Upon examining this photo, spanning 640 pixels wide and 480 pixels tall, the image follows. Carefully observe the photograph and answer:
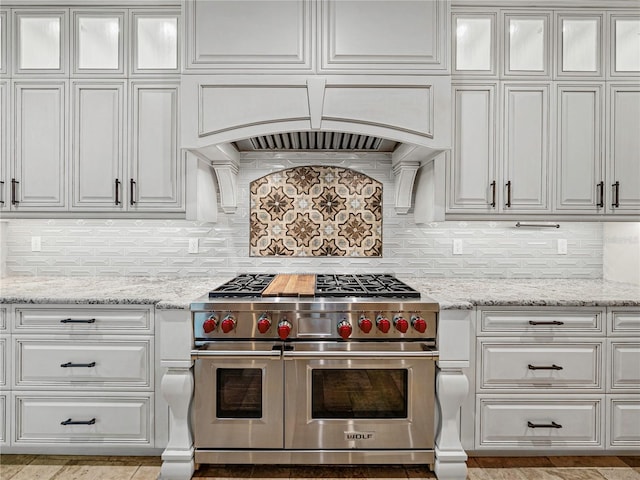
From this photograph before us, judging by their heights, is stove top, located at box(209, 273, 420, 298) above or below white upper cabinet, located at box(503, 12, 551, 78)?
below

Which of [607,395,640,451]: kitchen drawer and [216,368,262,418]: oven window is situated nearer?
[216,368,262,418]: oven window

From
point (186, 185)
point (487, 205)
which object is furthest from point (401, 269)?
point (186, 185)

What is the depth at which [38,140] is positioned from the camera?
2373mm

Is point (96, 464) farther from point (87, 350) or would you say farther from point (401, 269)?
point (401, 269)

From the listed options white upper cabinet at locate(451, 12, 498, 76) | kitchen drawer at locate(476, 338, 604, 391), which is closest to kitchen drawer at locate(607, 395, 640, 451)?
kitchen drawer at locate(476, 338, 604, 391)

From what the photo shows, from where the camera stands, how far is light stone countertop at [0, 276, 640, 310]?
6.67 feet

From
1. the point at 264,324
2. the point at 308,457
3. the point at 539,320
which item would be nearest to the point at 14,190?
the point at 264,324

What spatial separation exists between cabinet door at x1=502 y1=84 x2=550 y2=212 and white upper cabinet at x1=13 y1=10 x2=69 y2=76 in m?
2.74

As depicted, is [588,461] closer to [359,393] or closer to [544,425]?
[544,425]

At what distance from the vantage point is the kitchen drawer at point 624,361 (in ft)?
6.77

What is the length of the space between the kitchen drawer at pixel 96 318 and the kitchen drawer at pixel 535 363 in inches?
71.4

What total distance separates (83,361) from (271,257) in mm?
1276

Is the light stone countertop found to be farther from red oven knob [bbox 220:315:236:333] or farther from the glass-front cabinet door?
the glass-front cabinet door

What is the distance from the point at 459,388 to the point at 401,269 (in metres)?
1.01
